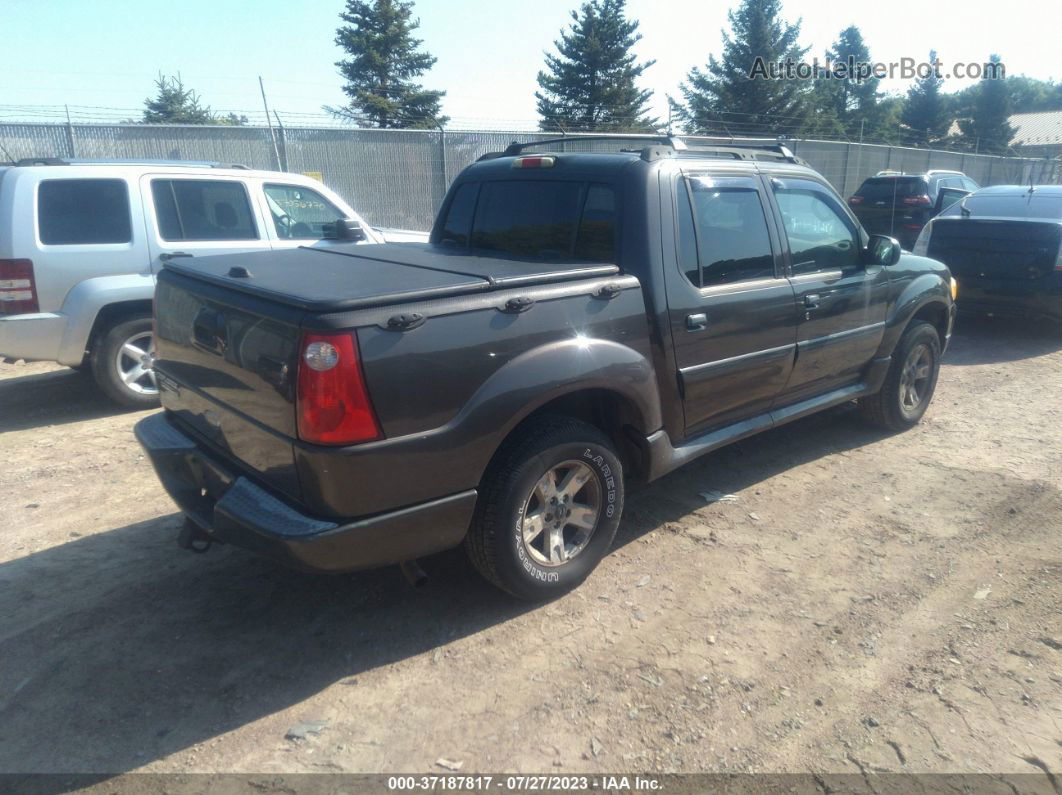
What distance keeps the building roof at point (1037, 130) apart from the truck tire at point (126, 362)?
64096mm

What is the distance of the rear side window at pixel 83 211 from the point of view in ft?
19.3

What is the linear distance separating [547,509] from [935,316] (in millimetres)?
4010

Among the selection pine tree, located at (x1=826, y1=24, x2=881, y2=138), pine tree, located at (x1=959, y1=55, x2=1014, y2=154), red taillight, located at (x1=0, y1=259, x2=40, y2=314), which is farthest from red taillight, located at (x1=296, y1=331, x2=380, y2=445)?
pine tree, located at (x1=959, y1=55, x2=1014, y2=154)

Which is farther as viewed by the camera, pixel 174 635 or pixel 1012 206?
pixel 1012 206

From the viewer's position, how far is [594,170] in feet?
12.9

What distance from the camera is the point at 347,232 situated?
254 inches

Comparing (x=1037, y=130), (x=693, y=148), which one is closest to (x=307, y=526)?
(x=693, y=148)

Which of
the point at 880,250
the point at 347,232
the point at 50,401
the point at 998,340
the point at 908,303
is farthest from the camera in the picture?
the point at 998,340

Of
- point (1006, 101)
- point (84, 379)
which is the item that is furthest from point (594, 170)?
point (1006, 101)

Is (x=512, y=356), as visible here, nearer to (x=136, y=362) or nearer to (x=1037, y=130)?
(x=136, y=362)

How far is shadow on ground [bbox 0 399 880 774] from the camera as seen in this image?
9.08 feet

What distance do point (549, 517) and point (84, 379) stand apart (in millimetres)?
5782

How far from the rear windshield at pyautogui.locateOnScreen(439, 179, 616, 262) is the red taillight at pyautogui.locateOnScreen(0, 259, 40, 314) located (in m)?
3.28

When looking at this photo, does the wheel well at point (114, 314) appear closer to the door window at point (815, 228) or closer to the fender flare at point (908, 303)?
the door window at point (815, 228)
